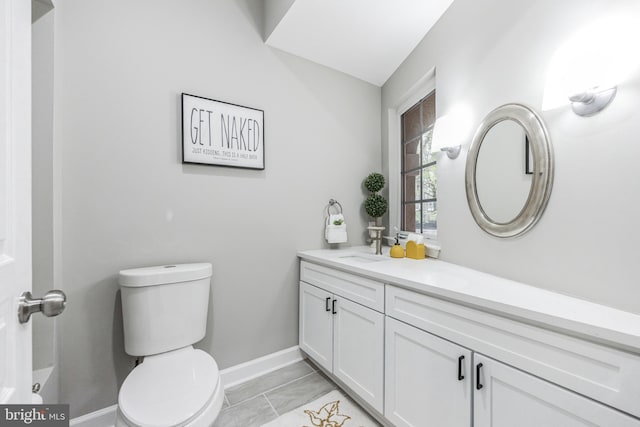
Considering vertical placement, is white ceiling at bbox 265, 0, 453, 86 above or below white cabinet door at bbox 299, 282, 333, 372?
above

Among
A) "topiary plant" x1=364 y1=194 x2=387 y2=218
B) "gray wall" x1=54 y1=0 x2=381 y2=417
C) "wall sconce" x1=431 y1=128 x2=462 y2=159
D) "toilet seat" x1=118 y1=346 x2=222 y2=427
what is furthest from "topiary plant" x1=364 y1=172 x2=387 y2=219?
"toilet seat" x1=118 y1=346 x2=222 y2=427

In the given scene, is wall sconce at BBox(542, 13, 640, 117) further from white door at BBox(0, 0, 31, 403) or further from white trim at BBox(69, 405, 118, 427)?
white trim at BBox(69, 405, 118, 427)

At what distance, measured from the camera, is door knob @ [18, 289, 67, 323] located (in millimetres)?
594

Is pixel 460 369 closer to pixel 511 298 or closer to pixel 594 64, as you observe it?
pixel 511 298

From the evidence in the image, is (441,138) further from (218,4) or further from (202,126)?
(218,4)

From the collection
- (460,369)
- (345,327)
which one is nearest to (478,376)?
(460,369)

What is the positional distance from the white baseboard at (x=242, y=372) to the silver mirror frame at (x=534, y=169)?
158 centimetres

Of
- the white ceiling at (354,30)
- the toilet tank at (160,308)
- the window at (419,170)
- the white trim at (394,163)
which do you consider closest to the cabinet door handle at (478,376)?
the window at (419,170)

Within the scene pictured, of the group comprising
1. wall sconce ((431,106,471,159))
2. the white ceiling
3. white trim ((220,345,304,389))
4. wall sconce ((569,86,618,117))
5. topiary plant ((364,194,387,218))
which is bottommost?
white trim ((220,345,304,389))

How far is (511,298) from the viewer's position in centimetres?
95

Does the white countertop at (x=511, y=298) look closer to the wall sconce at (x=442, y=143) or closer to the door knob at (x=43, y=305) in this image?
the wall sconce at (x=442, y=143)

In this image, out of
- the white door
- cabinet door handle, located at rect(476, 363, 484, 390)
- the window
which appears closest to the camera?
the white door

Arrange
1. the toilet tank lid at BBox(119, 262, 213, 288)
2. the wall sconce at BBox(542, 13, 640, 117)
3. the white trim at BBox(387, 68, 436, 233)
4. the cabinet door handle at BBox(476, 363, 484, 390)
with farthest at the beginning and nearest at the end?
1. the white trim at BBox(387, 68, 436, 233)
2. the toilet tank lid at BBox(119, 262, 213, 288)
3. the cabinet door handle at BBox(476, 363, 484, 390)
4. the wall sconce at BBox(542, 13, 640, 117)

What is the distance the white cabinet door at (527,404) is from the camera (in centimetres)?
72
